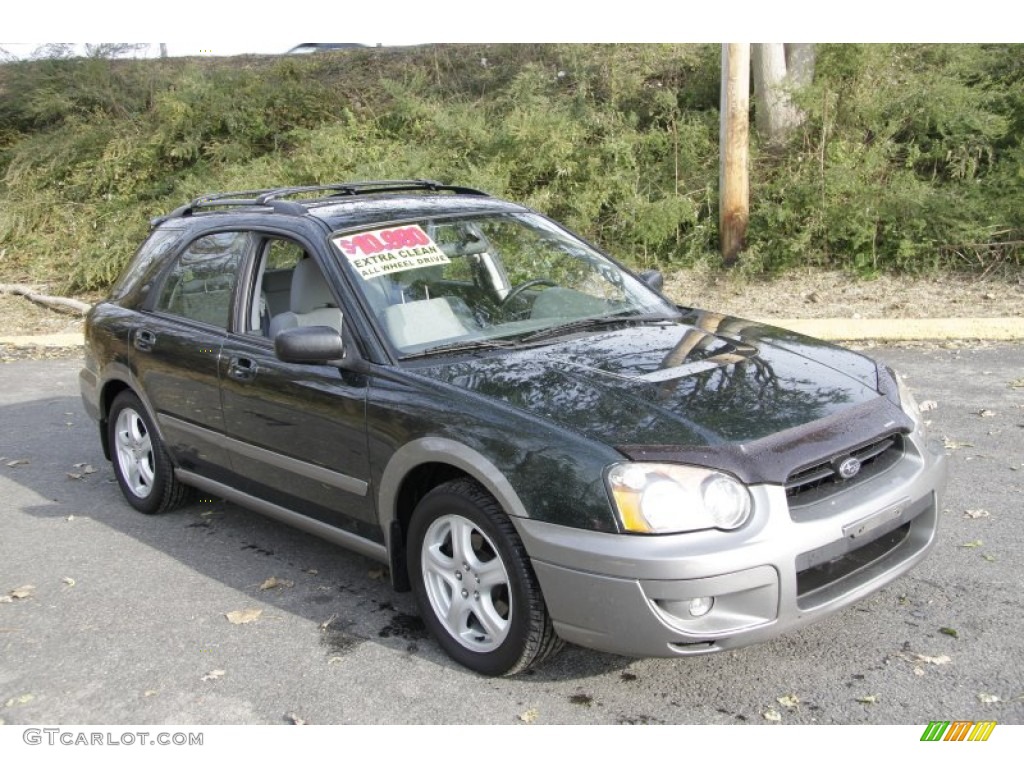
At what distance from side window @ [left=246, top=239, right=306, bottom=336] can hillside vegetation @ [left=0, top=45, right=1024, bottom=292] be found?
7.55 metres

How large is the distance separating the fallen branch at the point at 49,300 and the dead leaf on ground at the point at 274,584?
911 centimetres

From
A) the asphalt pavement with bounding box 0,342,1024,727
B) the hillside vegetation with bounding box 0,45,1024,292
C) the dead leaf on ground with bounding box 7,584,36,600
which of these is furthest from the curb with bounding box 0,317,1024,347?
the dead leaf on ground with bounding box 7,584,36,600

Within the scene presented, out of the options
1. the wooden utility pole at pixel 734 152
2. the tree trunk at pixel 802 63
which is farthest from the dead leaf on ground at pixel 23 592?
the tree trunk at pixel 802 63

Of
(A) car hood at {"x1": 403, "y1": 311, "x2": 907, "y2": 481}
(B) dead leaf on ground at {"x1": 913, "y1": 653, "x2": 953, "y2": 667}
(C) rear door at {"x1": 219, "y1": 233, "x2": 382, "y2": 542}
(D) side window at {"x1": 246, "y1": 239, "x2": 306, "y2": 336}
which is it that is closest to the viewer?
(A) car hood at {"x1": 403, "y1": 311, "x2": 907, "y2": 481}

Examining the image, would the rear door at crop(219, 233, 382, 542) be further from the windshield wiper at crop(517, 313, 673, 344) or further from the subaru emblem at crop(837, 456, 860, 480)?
the subaru emblem at crop(837, 456, 860, 480)

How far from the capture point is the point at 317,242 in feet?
15.0

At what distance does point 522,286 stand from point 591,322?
43cm

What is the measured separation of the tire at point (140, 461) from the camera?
5.61 meters

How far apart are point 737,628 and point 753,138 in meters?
10.3

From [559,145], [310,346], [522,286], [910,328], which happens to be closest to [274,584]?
[310,346]

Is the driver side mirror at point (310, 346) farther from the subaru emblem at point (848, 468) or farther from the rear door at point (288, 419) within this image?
the subaru emblem at point (848, 468)

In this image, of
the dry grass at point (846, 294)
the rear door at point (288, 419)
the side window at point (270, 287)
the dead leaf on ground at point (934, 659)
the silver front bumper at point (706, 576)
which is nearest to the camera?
the silver front bumper at point (706, 576)

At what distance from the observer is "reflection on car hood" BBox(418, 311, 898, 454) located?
3.49 meters

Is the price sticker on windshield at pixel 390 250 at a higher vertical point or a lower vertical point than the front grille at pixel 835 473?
higher
